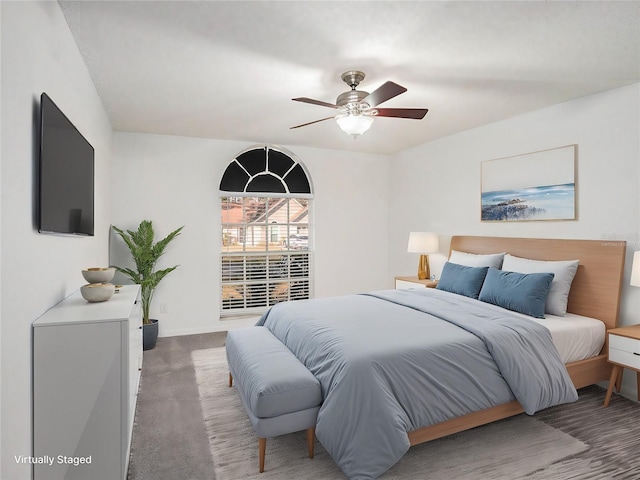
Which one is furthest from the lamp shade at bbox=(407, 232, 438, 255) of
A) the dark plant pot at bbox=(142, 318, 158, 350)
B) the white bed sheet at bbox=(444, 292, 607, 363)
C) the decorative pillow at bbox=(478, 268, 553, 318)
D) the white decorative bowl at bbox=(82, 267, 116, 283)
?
the white decorative bowl at bbox=(82, 267, 116, 283)

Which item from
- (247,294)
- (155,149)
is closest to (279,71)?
(155,149)

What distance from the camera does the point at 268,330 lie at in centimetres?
328

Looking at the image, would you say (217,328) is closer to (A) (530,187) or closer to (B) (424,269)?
(B) (424,269)

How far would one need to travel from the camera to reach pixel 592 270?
332 cm

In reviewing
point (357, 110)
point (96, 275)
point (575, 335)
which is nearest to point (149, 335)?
point (96, 275)

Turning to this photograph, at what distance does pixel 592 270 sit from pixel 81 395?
3.81m

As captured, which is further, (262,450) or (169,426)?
(169,426)

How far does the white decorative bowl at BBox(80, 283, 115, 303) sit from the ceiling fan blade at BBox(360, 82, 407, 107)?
6.93ft

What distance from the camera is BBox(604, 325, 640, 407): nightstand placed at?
2.74 meters

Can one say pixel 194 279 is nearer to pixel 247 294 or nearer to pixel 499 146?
pixel 247 294

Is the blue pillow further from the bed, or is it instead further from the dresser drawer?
the dresser drawer

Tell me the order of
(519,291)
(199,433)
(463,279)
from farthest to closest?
(463,279) < (519,291) < (199,433)

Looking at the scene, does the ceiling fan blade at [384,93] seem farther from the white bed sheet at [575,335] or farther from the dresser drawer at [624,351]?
the dresser drawer at [624,351]

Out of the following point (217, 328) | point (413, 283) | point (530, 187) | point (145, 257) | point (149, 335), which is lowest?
point (217, 328)
